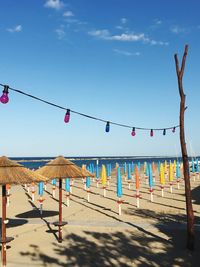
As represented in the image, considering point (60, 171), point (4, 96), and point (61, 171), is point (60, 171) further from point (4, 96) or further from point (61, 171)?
point (4, 96)

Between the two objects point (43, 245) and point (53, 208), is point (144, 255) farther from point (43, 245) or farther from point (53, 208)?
point (53, 208)

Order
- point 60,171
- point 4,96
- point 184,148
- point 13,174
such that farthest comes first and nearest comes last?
point 60,171
point 184,148
point 13,174
point 4,96

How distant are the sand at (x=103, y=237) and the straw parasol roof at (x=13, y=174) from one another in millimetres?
2211

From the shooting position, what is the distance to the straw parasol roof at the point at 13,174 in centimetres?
882

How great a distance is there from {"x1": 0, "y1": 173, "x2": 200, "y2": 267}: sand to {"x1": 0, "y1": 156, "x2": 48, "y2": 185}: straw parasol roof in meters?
2.21

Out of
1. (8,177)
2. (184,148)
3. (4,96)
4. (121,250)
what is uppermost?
(4,96)

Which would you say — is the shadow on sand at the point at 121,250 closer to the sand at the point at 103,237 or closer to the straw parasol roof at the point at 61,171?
the sand at the point at 103,237

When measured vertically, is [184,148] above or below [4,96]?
below

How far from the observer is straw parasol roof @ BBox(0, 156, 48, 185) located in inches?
347

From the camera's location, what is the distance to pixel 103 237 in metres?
11.2

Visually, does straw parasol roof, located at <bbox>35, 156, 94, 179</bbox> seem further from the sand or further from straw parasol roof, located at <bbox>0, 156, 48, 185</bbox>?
the sand

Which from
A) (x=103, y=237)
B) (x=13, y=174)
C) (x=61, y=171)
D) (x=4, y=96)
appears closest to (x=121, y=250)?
(x=103, y=237)

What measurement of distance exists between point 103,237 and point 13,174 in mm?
4057

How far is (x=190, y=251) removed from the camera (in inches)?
374
